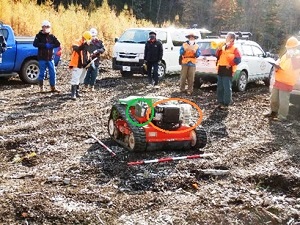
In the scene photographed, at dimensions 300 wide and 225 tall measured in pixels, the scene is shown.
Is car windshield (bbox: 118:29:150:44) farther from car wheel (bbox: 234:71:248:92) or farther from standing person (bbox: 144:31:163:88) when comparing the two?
car wheel (bbox: 234:71:248:92)

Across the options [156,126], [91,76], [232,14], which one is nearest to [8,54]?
[91,76]

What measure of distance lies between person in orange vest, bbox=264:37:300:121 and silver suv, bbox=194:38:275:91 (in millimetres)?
3029

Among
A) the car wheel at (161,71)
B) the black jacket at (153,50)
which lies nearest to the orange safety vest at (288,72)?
the black jacket at (153,50)

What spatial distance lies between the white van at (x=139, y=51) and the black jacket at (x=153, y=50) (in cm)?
197

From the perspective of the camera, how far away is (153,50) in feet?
42.4

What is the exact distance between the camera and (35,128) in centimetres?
787

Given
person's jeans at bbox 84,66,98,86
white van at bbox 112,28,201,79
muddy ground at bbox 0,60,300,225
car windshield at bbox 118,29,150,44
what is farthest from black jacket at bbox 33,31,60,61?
car windshield at bbox 118,29,150,44

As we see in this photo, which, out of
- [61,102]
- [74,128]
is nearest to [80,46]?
[61,102]

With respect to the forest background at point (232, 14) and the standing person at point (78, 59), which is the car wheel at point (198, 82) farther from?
the forest background at point (232, 14)

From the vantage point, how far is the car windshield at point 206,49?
41.9ft

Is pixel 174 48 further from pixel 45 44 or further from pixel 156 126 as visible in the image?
pixel 156 126

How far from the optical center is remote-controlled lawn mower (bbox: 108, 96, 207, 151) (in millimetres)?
6488

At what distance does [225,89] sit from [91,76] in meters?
3.96

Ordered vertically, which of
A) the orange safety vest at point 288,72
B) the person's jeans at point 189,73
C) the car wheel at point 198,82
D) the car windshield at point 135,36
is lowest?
the car wheel at point 198,82
